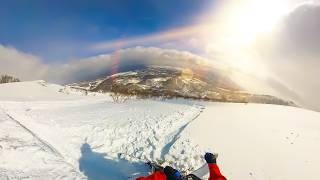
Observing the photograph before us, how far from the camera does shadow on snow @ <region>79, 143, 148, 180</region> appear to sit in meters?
11.5

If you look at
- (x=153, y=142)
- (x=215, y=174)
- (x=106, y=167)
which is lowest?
(x=106, y=167)

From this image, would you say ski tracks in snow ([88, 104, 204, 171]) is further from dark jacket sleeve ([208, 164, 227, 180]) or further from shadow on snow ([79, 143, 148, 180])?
dark jacket sleeve ([208, 164, 227, 180])

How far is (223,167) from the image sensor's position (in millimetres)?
11625

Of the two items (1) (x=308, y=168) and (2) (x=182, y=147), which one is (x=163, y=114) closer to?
(2) (x=182, y=147)

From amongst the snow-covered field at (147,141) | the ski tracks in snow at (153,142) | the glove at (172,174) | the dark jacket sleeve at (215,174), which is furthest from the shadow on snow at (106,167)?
the dark jacket sleeve at (215,174)

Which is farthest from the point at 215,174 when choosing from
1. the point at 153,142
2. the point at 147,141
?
the point at 147,141

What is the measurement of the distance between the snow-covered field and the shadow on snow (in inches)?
1.3

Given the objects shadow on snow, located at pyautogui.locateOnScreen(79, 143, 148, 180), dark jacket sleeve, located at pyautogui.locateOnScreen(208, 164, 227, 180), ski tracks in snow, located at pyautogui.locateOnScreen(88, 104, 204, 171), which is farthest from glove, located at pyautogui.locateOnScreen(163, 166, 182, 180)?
ski tracks in snow, located at pyautogui.locateOnScreen(88, 104, 204, 171)

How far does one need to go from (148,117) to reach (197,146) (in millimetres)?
4368

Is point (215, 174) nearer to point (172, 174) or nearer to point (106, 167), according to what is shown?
point (172, 174)

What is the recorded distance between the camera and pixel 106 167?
1215 centimetres

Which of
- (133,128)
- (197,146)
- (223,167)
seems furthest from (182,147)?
(133,128)

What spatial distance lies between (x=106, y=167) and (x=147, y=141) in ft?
7.41

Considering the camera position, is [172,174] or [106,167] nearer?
[172,174]
